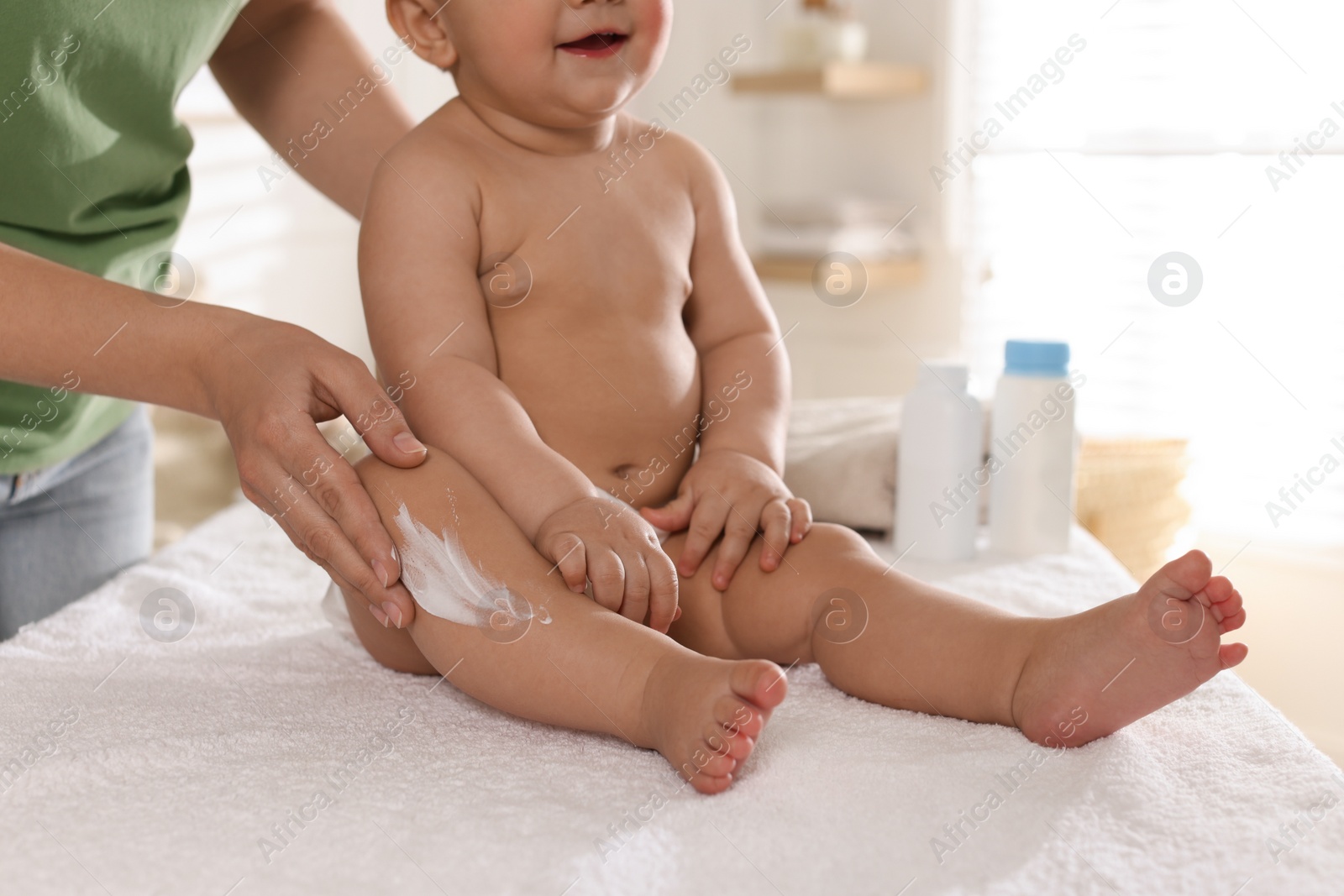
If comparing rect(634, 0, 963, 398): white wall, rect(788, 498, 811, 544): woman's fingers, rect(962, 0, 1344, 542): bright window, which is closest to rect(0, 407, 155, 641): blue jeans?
rect(788, 498, 811, 544): woman's fingers

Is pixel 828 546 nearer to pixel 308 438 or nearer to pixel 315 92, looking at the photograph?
pixel 308 438

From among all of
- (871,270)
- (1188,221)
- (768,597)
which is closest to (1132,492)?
(1188,221)

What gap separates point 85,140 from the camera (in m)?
0.93

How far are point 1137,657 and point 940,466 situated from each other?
1.70 ft

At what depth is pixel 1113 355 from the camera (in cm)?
215

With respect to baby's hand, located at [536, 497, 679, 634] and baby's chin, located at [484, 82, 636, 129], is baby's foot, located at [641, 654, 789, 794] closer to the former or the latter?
baby's hand, located at [536, 497, 679, 634]

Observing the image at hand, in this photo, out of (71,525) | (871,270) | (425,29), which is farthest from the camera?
(871,270)

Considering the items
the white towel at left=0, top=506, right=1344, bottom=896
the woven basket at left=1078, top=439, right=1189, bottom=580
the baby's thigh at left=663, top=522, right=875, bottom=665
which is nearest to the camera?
the white towel at left=0, top=506, right=1344, bottom=896

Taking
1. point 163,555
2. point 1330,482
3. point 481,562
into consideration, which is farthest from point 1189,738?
point 1330,482

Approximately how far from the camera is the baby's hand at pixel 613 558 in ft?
2.31

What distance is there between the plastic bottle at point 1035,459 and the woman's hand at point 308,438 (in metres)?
0.67

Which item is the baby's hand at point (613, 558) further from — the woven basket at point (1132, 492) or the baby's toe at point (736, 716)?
the woven basket at point (1132, 492)

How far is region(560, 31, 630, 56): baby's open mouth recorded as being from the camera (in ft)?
2.82

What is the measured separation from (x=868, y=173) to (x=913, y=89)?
241 mm
